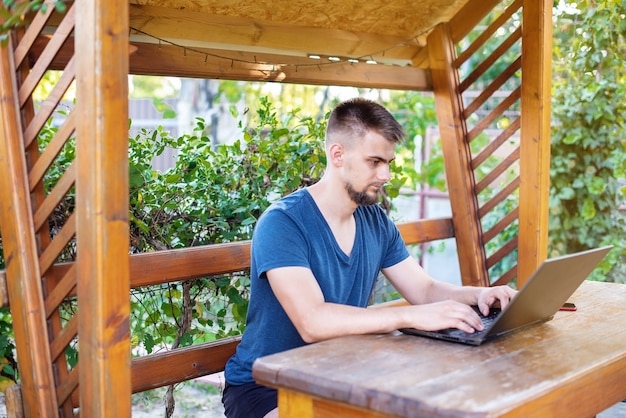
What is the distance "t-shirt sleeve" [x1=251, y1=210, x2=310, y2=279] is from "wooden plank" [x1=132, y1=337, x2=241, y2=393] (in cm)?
57

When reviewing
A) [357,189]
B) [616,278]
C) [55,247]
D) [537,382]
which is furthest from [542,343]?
[616,278]

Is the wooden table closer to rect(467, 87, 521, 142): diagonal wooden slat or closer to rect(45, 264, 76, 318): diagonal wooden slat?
rect(45, 264, 76, 318): diagonal wooden slat

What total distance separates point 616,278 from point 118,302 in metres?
4.19

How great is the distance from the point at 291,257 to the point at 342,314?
247 millimetres

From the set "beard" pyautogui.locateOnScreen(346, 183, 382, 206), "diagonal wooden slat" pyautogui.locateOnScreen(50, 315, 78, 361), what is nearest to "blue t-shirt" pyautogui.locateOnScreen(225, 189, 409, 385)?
"beard" pyautogui.locateOnScreen(346, 183, 382, 206)

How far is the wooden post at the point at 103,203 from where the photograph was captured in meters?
2.05

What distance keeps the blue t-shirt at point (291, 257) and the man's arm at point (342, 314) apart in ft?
0.24

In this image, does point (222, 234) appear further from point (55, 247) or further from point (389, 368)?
point (389, 368)

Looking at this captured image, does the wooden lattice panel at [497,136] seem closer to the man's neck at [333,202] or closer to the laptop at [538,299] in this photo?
the man's neck at [333,202]

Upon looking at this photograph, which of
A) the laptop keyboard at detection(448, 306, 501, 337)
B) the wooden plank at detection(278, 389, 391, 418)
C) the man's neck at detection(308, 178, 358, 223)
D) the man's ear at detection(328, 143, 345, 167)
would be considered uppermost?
the man's ear at detection(328, 143, 345, 167)

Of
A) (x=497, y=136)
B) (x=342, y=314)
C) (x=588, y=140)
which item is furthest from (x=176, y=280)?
(x=588, y=140)

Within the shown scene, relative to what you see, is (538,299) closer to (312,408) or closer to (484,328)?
(484,328)

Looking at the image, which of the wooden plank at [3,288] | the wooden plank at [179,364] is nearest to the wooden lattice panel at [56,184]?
the wooden plank at [3,288]

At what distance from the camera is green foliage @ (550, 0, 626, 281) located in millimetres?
5234
